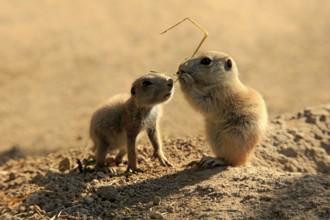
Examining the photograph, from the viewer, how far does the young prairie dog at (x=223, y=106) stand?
6.50 meters

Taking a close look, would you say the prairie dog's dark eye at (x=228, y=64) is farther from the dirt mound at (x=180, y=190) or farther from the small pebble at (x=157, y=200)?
the small pebble at (x=157, y=200)

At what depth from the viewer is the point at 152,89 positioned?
6852 mm

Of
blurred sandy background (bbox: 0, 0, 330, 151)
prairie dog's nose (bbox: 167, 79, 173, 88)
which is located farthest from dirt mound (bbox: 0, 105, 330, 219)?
blurred sandy background (bbox: 0, 0, 330, 151)

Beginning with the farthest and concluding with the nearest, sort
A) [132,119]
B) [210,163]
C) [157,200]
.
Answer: [132,119], [210,163], [157,200]

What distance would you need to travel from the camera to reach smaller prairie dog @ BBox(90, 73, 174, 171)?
6.84m

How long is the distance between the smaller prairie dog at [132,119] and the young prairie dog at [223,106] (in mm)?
294

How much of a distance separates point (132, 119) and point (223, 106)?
1035mm

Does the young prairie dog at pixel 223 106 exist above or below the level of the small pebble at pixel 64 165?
above

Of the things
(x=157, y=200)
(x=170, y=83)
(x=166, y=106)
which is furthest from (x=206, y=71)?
(x=166, y=106)

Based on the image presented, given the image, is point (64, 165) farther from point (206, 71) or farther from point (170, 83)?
point (206, 71)

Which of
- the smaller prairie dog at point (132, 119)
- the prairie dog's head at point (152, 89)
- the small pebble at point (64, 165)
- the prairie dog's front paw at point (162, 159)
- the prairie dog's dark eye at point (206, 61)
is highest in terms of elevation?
the prairie dog's dark eye at point (206, 61)

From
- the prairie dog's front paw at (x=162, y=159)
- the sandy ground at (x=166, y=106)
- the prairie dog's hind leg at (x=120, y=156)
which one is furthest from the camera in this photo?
the prairie dog's hind leg at (x=120, y=156)

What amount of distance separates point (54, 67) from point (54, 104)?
1.47 meters

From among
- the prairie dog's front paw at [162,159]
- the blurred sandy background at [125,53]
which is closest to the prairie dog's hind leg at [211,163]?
the prairie dog's front paw at [162,159]
